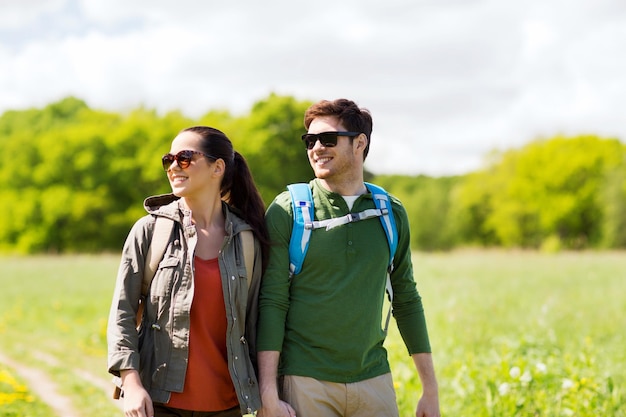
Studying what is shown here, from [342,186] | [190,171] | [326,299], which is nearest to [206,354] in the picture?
[326,299]

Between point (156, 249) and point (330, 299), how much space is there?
0.88m

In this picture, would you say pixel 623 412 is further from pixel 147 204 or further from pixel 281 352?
pixel 147 204

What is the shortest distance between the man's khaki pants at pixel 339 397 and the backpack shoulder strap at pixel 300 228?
0.55 metres

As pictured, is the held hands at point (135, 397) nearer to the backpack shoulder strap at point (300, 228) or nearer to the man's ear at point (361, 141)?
the backpack shoulder strap at point (300, 228)

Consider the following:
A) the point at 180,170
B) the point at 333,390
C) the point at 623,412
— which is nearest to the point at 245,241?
the point at 180,170

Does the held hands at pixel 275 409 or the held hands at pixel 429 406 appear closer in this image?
the held hands at pixel 275 409

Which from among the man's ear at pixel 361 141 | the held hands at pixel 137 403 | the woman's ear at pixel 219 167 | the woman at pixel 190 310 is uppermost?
the man's ear at pixel 361 141

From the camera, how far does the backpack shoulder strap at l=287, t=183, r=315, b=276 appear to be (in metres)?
3.59

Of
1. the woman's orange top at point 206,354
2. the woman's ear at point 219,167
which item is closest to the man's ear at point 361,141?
the woman's ear at point 219,167

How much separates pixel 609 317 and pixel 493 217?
59379 mm

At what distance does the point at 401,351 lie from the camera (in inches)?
307

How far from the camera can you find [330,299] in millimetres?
3588

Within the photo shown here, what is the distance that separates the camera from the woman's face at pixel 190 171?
3.52 meters

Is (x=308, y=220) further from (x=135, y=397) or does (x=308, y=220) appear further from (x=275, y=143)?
(x=275, y=143)
